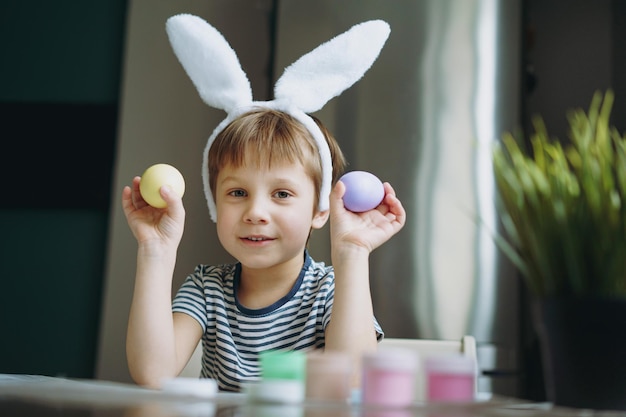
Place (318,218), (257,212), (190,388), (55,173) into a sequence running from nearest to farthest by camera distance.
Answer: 1. (190,388)
2. (257,212)
3. (318,218)
4. (55,173)

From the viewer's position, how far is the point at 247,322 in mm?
1339

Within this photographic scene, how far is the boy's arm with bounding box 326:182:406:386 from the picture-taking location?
114 cm

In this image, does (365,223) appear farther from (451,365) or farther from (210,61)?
(451,365)

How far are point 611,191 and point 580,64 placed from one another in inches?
83.1

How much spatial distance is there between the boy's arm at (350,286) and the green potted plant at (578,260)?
494mm

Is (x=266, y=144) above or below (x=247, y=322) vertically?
above

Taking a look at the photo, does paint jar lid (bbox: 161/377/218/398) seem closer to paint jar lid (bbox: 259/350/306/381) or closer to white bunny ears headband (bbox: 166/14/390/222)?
paint jar lid (bbox: 259/350/306/381)

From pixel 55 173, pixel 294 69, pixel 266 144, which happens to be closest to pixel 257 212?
pixel 266 144

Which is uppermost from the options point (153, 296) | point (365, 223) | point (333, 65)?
point (333, 65)

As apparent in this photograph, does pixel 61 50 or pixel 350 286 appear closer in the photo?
pixel 350 286

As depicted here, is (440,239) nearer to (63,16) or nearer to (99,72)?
(99,72)

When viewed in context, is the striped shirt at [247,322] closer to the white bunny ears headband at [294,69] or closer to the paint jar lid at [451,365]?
the white bunny ears headband at [294,69]

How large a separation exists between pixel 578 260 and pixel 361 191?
56 centimetres

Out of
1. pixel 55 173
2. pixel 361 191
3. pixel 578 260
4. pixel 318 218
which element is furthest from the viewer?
pixel 55 173
